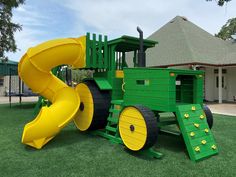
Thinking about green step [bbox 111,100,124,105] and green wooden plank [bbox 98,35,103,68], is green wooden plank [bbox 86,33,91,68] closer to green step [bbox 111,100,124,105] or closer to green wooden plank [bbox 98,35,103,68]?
green wooden plank [bbox 98,35,103,68]

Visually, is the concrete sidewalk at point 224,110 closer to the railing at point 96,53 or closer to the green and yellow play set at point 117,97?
the green and yellow play set at point 117,97

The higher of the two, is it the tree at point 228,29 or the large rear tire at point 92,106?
the tree at point 228,29

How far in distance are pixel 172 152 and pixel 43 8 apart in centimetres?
999

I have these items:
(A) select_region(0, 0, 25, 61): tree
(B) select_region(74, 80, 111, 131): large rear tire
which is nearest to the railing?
(B) select_region(74, 80, 111, 131): large rear tire

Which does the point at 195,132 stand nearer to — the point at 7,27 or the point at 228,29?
the point at 7,27

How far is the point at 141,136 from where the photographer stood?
429 cm

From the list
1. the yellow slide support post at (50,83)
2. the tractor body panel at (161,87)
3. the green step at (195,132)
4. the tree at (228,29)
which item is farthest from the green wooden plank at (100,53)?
the tree at (228,29)

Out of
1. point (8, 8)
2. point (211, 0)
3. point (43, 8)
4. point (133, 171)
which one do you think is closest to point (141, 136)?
point (133, 171)

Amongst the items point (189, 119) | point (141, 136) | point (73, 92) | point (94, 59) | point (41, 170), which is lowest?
point (41, 170)

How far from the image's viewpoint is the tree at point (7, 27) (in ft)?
50.3

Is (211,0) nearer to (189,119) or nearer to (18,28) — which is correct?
(189,119)

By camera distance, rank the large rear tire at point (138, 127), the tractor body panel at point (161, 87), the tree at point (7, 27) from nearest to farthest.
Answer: the large rear tire at point (138, 127) → the tractor body panel at point (161, 87) → the tree at point (7, 27)

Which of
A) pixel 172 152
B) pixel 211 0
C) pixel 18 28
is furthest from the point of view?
pixel 18 28

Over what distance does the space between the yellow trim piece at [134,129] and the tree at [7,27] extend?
13.8 metres
